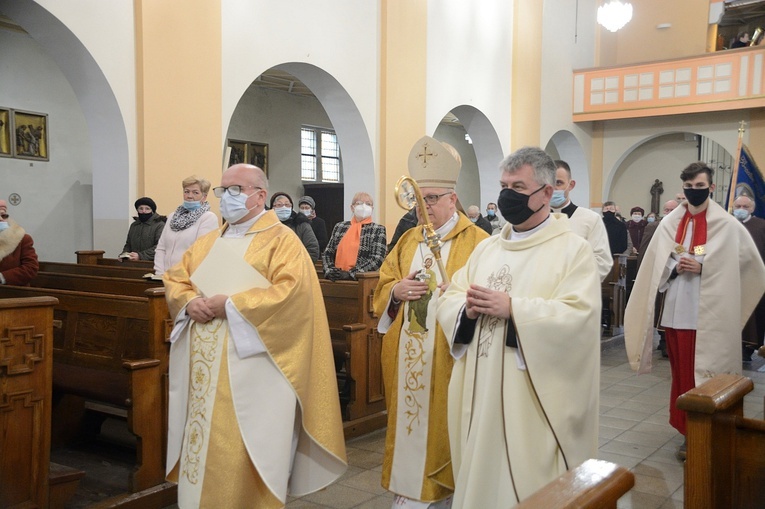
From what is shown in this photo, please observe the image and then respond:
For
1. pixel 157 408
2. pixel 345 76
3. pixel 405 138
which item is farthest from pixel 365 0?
pixel 157 408

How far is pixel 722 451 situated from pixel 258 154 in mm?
14633

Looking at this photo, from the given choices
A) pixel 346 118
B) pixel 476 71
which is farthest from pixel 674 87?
pixel 346 118

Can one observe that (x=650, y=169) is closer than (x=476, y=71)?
No

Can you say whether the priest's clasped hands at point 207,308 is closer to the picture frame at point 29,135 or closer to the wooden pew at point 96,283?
the wooden pew at point 96,283

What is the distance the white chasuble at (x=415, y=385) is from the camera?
325 centimetres

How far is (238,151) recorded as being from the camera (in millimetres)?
15539

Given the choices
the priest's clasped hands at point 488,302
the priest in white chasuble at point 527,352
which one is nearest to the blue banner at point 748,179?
the priest in white chasuble at point 527,352

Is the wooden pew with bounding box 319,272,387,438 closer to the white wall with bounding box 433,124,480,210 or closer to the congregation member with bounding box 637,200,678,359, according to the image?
the congregation member with bounding box 637,200,678,359

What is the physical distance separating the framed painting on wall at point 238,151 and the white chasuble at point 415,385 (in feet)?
41.3

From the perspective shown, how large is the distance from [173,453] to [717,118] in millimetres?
15656

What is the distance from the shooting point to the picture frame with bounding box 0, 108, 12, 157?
11.0 meters

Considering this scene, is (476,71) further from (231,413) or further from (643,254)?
(231,413)

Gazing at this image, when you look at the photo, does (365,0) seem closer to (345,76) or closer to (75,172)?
(345,76)

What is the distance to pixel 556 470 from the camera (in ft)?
8.39
